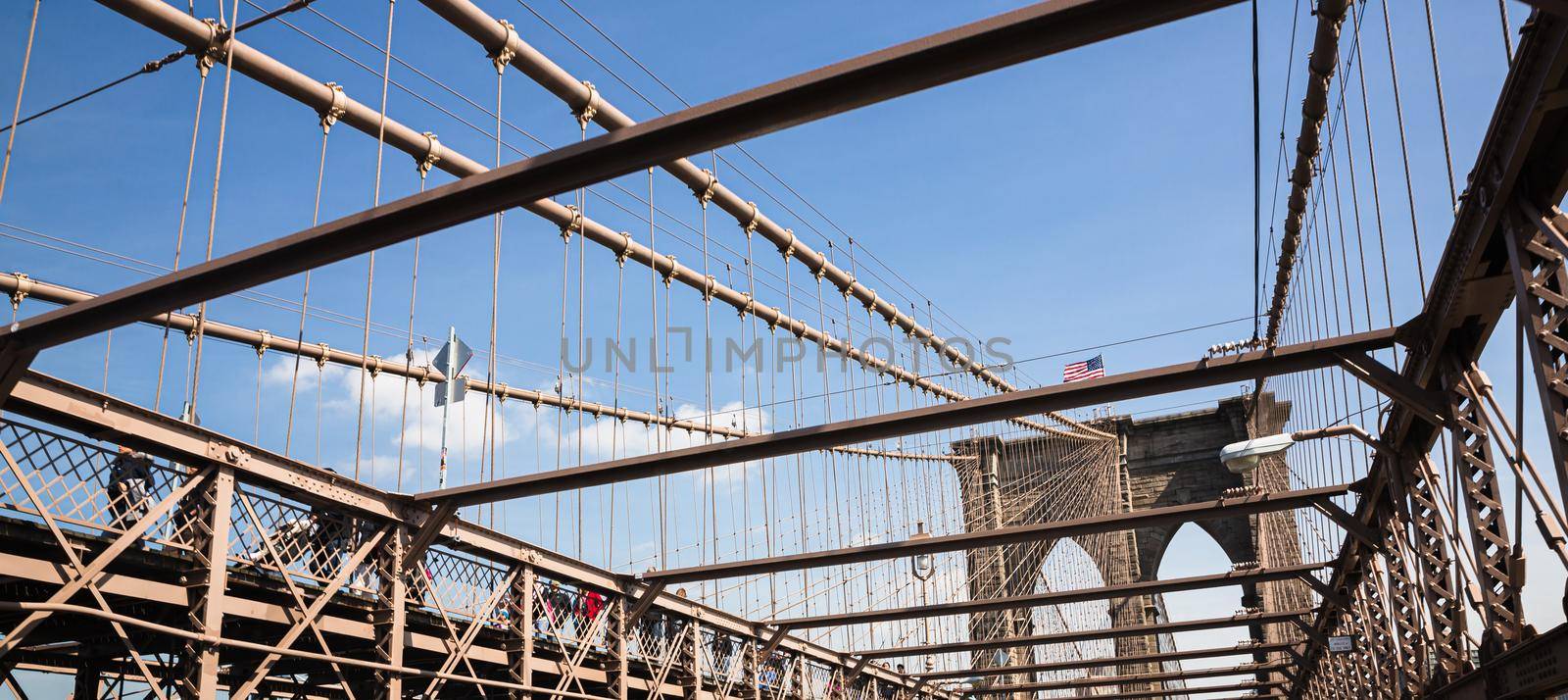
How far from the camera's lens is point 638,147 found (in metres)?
8.55

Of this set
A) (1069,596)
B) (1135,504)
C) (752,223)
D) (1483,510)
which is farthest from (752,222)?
(1135,504)

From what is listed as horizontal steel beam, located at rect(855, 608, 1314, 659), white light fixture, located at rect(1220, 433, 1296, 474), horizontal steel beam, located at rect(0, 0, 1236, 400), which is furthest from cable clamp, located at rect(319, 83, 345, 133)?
horizontal steel beam, located at rect(855, 608, 1314, 659)

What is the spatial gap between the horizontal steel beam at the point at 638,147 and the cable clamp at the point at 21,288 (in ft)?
26.1

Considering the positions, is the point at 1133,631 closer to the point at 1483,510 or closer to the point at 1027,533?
the point at 1027,533

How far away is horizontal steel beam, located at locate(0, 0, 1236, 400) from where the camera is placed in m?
7.38

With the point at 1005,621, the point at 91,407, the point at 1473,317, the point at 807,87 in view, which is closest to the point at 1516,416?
the point at 1473,317

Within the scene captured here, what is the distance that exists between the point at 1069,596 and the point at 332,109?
17.9m

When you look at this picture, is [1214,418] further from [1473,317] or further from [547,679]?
[1473,317]

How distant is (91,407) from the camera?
12961mm

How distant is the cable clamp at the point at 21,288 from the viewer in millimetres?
18203

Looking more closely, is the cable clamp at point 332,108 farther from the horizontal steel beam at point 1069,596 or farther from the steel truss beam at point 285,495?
the horizontal steel beam at point 1069,596

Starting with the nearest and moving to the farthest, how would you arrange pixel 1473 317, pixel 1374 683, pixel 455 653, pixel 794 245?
pixel 1473 317 < pixel 455 653 < pixel 1374 683 < pixel 794 245

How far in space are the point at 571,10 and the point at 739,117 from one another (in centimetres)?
1175

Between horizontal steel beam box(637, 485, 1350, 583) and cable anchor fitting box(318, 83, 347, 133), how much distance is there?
33.2 ft
